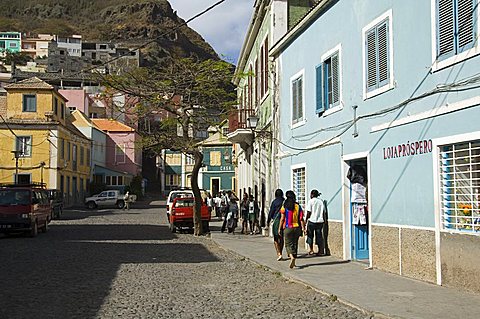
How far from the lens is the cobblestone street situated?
9086 millimetres

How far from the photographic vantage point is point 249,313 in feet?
29.5

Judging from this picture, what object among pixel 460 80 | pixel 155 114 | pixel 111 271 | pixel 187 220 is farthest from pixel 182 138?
pixel 460 80

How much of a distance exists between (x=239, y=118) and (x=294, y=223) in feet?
44.1

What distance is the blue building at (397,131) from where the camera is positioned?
9.68 m

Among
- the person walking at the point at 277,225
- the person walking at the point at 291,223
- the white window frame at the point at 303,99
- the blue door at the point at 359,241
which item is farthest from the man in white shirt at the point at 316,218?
the white window frame at the point at 303,99

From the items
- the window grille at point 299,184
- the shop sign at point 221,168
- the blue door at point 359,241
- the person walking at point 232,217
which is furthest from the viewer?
the shop sign at point 221,168

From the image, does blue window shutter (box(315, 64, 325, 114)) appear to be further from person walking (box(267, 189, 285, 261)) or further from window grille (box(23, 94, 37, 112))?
window grille (box(23, 94, 37, 112))

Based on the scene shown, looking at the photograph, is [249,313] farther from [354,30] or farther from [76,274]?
[354,30]

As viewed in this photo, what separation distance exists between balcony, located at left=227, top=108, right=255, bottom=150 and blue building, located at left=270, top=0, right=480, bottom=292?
8069 mm

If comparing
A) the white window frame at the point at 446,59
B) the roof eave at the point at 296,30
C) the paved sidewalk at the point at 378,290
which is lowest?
the paved sidewalk at the point at 378,290

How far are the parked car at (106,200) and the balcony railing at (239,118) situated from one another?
25944 mm

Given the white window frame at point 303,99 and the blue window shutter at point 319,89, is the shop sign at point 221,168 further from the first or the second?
the blue window shutter at point 319,89

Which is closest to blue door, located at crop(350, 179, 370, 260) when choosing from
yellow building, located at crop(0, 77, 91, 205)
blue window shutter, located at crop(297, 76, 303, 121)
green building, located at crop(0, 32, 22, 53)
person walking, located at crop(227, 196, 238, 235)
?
blue window shutter, located at crop(297, 76, 303, 121)

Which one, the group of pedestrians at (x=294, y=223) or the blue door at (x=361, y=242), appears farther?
the blue door at (x=361, y=242)
